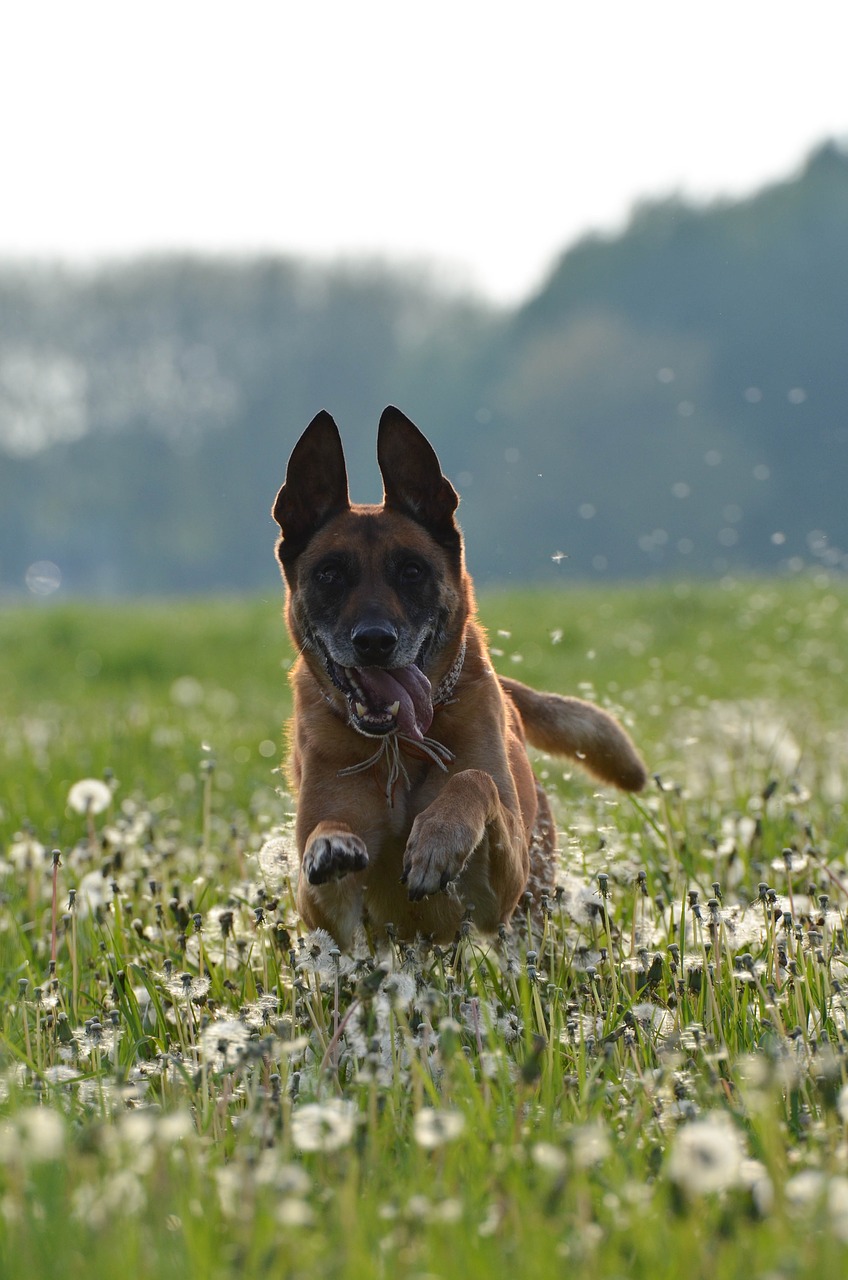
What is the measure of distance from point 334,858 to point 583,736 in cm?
206

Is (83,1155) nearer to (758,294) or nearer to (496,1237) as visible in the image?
(496,1237)

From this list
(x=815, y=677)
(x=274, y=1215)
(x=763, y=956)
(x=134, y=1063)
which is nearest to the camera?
(x=274, y=1215)

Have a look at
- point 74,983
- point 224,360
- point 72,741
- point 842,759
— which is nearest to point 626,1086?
point 74,983

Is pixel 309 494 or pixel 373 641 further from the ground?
pixel 309 494

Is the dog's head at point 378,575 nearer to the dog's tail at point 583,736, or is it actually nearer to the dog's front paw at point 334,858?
the dog's front paw at point 334,858

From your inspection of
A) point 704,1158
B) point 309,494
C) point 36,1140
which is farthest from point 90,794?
point 704,1158

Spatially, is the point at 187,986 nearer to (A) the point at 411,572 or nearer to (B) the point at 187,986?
(B) the point at 187,986

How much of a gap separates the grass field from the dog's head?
2.63ft

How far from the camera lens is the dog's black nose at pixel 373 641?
4.00 metres

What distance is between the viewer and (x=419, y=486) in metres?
4.61

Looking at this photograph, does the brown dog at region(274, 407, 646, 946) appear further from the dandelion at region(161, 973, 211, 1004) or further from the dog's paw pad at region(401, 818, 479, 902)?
the dandelion at region(161, 973, 211, 1004)

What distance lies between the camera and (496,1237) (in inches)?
→ 86.1

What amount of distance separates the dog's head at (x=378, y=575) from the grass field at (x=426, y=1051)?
80 centimetres

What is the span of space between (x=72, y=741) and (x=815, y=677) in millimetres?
7373
